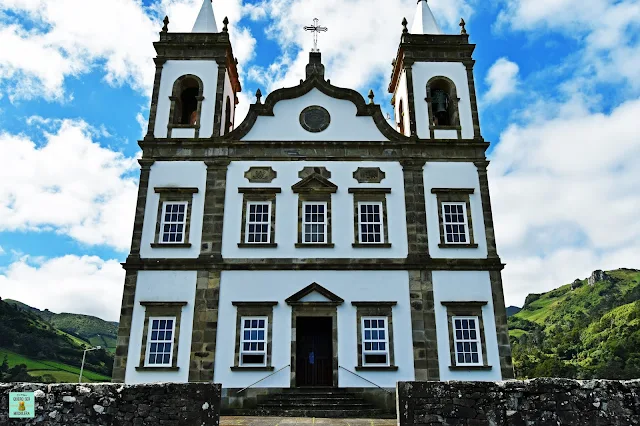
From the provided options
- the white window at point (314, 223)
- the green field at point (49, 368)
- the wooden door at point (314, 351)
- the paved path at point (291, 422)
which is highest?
the white window at point (314, 223)

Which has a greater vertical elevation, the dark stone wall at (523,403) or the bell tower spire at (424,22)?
the bell tower spire at (424,22)

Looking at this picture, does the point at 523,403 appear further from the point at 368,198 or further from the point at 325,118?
the point at 325,118

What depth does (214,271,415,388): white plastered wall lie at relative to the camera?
60.5 feet

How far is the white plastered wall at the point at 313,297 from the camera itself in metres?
18.4

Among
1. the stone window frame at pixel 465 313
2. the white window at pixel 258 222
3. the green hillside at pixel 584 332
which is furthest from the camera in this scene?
the green hillside at pixel 584 332

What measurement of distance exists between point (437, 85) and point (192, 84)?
10502mm

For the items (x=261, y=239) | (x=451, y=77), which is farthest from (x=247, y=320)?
(x=451, y=77)

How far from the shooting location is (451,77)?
2338 centimetres

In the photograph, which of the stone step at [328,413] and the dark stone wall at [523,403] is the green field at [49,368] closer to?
the stone step at [328,413]

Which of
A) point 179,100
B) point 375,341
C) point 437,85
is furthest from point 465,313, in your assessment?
point 179,100

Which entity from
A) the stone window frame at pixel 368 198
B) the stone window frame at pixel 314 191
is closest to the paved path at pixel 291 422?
the stone window frame at pixel 368 198

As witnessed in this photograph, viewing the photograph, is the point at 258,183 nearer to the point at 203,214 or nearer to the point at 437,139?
the point at 203,214

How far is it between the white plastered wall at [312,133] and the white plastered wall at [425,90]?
1.89m

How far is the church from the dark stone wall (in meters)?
9.37
